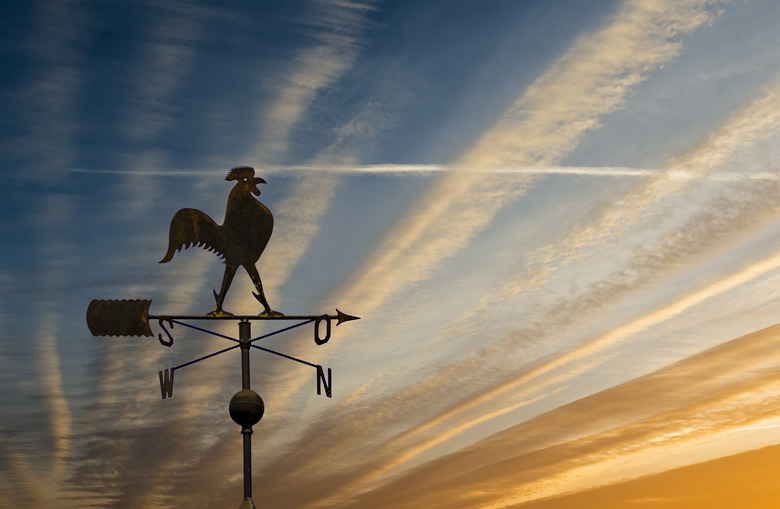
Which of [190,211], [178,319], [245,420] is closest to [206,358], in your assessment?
[178,319]

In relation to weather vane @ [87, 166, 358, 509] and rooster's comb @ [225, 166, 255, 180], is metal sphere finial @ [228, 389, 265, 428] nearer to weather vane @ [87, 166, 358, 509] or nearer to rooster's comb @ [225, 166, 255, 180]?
weather vane @ [87, 166, 358, 509]

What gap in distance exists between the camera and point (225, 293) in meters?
9.48

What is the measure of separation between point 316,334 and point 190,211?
2.30m

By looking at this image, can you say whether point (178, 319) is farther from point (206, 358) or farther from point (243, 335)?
point (243, 335)

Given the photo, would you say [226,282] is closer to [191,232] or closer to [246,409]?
[191,232]

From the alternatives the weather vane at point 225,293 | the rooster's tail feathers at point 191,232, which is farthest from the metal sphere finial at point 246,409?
the rooster's tail feathers at point 191,232

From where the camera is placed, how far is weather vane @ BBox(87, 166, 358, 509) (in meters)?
8.99

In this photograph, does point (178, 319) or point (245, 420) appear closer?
point (245, 420)

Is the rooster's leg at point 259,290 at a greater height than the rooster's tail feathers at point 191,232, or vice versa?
the rooster's tail feathers at point 191,232

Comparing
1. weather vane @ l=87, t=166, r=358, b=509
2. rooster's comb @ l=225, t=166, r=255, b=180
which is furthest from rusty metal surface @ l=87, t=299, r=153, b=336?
rooster's comb @ l=225, t=166, r=255, b=180

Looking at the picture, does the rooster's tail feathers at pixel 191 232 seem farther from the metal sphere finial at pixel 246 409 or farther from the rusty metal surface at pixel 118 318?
the metal sphere finial at pixel 246 409

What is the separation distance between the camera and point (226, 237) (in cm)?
955

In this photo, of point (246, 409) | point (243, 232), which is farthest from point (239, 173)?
point (246, 409)

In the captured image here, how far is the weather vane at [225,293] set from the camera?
8.99 metres
